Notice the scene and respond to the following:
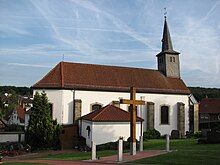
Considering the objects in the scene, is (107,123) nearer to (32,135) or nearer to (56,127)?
(56,127)

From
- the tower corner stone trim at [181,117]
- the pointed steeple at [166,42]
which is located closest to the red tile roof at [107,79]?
the tower corner stone trim at [181,117]

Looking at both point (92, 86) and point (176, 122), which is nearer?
point (92, 86)

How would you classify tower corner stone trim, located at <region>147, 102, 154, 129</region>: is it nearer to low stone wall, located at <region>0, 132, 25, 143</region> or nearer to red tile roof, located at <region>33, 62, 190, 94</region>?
red tile roof, located at <region>33, 62, 190, 94</region>

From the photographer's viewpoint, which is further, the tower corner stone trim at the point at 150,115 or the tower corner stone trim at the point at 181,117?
the tower corner stone trim at the point at 181,117

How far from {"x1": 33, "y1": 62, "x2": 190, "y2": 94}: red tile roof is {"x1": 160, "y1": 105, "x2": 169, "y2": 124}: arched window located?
2108 mm

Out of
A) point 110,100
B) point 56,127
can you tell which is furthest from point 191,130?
point 56,127

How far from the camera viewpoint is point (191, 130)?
40562 millimetres

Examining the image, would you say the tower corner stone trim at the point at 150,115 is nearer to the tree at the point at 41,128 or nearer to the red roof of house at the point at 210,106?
the tree at the point at 41,128

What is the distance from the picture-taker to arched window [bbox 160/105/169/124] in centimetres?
3856

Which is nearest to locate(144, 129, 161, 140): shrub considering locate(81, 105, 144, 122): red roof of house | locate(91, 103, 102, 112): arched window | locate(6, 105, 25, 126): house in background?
locate(81, 105, 144, 122): red roof of house

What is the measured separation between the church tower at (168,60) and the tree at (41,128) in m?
18.4

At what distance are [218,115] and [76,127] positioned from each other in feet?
126

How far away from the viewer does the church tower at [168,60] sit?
41.7 metres

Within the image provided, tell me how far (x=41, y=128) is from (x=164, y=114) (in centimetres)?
1673
